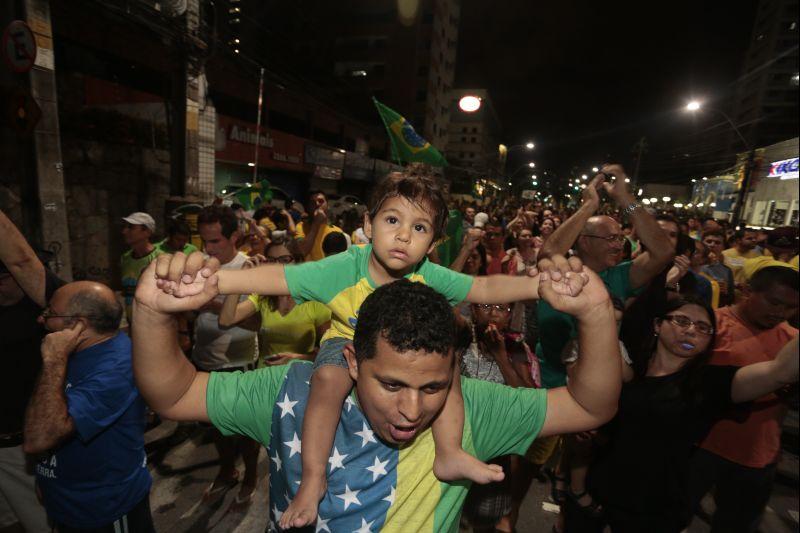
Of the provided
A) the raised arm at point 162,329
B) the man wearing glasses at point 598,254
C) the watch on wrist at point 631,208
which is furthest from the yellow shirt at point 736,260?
the raised arm at point 162,329

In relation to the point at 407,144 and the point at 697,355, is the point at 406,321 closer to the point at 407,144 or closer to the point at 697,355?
the point at 697,355

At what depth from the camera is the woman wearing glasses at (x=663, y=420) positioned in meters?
2.52

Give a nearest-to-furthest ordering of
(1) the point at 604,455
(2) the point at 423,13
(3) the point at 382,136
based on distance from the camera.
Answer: (1) the point at 604,455 → (3) the point at 382,136 → (2) the point at 423,13

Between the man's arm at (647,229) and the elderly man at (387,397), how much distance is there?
2127 millimetres

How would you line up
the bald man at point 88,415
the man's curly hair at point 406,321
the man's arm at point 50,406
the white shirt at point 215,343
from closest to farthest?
the man's curly hair at point 406,321
the man's arm at point 50,406
the bald man at point 88,415
the white shirt at point 215,343

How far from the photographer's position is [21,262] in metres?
2.62

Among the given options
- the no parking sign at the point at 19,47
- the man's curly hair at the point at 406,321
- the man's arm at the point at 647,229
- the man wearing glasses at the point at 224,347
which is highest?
the no parking sign at the point at 19,47

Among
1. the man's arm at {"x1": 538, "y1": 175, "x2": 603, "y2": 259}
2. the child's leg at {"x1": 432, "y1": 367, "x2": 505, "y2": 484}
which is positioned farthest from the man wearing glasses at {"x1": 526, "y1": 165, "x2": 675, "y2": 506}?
the child's leg at {"x1": 432, "y1": 367, "x2": 505, "y2": 484}

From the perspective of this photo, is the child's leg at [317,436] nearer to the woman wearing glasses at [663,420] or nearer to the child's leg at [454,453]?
the child's leg at [454,453]

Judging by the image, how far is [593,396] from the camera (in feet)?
5.41

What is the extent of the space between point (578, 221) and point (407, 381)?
2.61 m

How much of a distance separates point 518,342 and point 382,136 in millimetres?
36247

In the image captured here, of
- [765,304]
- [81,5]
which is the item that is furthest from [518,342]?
[81,5]

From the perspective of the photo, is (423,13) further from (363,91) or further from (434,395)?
(434,395)
